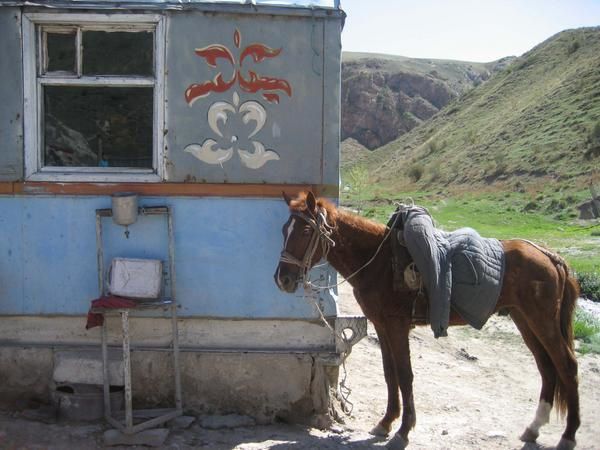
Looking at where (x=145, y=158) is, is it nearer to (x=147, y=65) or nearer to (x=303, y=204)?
(x=147, y=65)

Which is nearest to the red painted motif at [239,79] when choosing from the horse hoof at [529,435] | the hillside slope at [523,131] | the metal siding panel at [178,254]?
the metal siding panel at [178,254]

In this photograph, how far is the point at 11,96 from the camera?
5.21m

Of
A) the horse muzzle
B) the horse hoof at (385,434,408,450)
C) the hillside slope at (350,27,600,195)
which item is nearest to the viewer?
the horse muzzle

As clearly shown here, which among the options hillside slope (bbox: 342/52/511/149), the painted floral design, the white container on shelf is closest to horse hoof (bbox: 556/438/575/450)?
the painted floral design

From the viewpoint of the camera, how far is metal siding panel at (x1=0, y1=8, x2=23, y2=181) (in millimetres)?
5164

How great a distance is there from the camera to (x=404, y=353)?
5074 mm

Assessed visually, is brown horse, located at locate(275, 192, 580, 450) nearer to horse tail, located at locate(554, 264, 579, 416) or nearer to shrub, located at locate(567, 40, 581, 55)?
horse tail, located at locate(554, 264, 579, 416)

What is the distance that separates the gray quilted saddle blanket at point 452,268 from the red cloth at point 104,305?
2.12 metres

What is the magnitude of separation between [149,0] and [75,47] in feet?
2.33

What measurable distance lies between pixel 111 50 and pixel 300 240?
2.19m

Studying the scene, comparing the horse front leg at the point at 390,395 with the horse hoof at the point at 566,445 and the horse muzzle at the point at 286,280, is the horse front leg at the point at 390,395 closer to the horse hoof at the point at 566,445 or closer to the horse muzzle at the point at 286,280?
the horse muzzle at the point at 286,280

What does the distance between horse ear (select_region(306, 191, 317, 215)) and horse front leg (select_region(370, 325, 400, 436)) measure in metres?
1.21


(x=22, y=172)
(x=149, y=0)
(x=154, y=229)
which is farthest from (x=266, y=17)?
(x=22, y=172)

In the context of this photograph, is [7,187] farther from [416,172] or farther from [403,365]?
[416,172]
